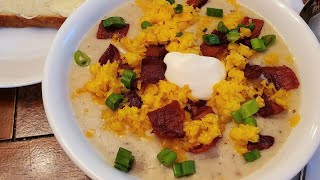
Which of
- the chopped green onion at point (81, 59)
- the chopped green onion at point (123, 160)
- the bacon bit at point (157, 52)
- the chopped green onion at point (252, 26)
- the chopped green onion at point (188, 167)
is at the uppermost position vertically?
the chopped green onion at point (252, 26)

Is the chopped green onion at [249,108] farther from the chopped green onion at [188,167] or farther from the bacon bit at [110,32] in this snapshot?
the bacon bit at [110,32]

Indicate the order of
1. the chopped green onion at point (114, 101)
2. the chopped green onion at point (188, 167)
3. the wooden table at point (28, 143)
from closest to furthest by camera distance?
the chopped green onion at point (188, 167)
the chopped green onion at point (114, 101)
the wooden table at point (28, 143)

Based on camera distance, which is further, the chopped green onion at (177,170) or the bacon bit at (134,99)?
the bacon bit at (134,99)

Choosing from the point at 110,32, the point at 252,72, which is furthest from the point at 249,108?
the point at 110,32

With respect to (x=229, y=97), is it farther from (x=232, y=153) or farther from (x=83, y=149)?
(x=83, y=149)

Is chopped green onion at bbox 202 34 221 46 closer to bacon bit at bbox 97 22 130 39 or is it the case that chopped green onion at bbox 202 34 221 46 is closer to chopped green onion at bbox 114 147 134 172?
bacon bit at bbox 97 22 130 39

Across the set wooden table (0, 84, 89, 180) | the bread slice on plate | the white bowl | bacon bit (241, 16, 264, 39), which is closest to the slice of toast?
the bread slice on plate

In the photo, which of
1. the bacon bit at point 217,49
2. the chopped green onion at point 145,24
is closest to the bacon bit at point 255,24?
the bacon bit at point 217,49

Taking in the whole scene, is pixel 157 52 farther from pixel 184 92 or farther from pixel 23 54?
pixel 23 54
